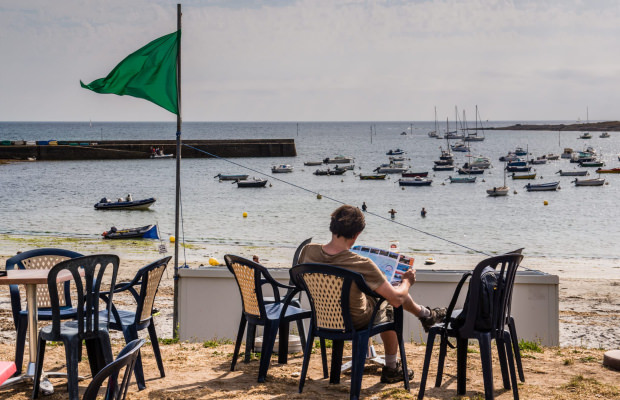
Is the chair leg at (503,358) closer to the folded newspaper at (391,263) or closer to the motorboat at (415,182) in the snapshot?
the folded newspaper at (391,263)

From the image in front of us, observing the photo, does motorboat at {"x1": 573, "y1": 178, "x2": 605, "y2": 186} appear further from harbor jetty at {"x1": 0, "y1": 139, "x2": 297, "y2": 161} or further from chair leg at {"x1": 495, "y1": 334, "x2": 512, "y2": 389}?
→ chair leg at {"x1": 495, "y1": 334, "x2": 512, "y2": 389}

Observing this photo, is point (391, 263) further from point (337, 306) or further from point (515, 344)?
point (515, 344)

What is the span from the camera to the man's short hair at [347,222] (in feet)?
15.1

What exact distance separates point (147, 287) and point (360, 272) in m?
1.39

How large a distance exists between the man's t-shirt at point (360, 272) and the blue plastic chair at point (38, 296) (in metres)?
1.77

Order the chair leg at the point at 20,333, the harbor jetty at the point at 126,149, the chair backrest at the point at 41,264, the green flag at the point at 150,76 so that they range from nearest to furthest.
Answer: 1. the chair leg at the point at 20,333
2. the chair backrest at the point at 41,264
3. the green flag at the point at 150,76
4. the harbor jetty at the point at 126,149

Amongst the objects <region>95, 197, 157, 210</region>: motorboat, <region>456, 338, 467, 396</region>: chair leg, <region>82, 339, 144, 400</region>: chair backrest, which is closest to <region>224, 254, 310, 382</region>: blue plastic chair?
<region>456, 338, 467, 396</region>: chair leg

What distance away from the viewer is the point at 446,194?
56500mm

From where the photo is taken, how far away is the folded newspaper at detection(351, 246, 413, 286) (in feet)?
15.6

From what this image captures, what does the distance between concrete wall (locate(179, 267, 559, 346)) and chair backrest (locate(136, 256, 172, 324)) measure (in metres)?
2.03

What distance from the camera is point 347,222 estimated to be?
4.61m

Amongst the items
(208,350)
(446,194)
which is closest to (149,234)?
(208,350)

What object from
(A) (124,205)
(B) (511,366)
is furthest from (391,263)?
(A) (124,205)

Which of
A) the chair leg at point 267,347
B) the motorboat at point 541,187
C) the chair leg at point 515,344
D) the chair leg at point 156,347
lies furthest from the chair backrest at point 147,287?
the motorboat at point 541,187
